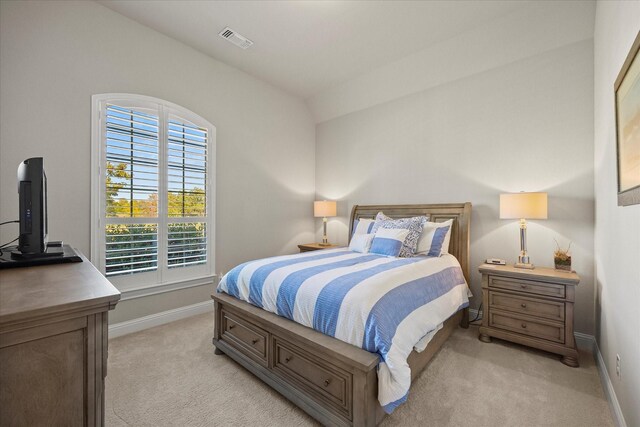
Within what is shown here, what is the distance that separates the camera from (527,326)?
2.50 metres

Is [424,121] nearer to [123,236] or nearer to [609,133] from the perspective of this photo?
[609,133]

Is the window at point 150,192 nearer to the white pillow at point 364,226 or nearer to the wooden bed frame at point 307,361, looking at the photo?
the wooden bed frame at point 307,361

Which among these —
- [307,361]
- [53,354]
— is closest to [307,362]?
[307,361]

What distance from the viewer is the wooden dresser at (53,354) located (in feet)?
2.46

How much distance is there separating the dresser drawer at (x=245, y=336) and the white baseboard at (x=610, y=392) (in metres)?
2.11

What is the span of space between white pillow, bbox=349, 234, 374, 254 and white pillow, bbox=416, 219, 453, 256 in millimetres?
529

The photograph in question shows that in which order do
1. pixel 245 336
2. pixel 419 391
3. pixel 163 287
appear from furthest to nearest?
pixel 163 287 → pixel 245 336 → pixel 419 391

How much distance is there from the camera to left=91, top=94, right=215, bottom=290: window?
9.05ft

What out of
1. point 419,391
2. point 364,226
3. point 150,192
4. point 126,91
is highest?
point 126,91

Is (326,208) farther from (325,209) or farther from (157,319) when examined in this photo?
(157,319)

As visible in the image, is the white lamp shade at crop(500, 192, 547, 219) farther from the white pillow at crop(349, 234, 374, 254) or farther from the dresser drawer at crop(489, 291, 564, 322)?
the white pillow at crop(349, 234, 374, 254)

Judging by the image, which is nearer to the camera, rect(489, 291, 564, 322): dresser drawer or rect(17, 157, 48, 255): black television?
rect(17, 157, 48, 255): black television

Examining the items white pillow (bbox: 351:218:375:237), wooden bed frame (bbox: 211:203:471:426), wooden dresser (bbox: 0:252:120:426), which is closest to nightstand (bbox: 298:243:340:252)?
white pillow (bbox: 351:218:375:237)

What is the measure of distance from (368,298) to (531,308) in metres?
1.78
